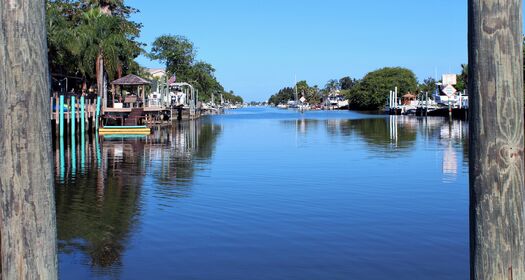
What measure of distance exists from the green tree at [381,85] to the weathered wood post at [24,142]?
15578 centimetres

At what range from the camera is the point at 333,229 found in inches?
441

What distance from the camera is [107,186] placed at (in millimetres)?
16828

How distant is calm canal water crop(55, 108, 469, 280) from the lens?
8.76 m

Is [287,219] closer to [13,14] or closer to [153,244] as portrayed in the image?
[153,244]

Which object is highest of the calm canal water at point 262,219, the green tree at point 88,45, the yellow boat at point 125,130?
the green tree at point 88,45

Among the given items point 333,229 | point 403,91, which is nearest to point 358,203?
point 333,229

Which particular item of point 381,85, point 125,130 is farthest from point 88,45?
point 381,85

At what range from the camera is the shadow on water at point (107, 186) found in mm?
9930

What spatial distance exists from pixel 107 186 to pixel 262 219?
6.20m

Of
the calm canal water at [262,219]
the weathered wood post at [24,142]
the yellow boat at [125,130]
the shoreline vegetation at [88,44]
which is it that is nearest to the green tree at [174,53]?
the shoreline vegetation at [88,44]

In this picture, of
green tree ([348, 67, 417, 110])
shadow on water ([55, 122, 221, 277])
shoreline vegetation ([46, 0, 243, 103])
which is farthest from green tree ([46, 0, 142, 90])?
green tree ([348, 67, 417, 110])

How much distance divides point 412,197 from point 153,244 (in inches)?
285

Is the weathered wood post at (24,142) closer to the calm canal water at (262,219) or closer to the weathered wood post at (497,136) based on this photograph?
the weathered wood post at (497,136)

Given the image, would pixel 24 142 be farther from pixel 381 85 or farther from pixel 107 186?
pixel 381 85
